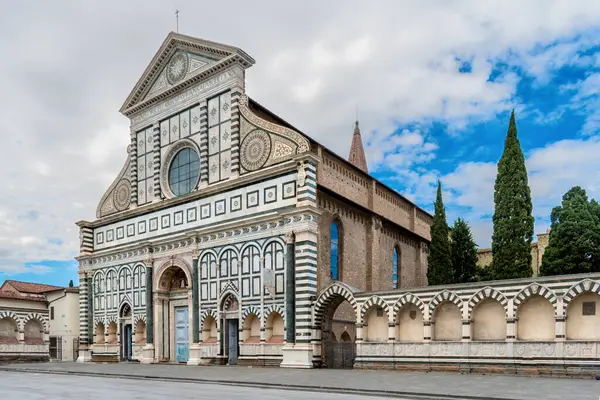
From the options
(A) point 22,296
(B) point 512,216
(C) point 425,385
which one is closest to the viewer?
(C) point 425,385

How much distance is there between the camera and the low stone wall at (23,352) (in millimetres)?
38375

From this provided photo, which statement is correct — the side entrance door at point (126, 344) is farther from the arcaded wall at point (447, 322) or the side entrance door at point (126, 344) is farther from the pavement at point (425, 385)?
the arcaded wall at point (447, 322)

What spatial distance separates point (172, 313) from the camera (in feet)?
110

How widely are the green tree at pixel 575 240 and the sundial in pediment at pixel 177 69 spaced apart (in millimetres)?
24058

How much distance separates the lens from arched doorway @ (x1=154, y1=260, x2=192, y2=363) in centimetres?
3259

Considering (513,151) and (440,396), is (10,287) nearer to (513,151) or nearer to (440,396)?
(513,151)

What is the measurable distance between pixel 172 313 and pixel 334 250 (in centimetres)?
1056

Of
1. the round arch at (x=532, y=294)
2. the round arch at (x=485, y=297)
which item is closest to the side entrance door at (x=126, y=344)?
the round arch at (x=485, y=297)

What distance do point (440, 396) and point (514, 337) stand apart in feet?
28.2

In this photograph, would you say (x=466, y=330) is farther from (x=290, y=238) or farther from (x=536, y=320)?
(x=290, y=238)

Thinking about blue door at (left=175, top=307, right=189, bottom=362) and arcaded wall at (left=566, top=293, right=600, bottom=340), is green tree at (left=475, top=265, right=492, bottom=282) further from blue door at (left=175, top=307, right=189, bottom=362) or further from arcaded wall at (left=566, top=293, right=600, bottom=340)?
blue door at (left=175, top=307, right=189, bottom=362)

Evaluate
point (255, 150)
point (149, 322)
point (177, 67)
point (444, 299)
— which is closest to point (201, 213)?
point (255, 150)

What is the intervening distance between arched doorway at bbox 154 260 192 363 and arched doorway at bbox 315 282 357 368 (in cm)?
870

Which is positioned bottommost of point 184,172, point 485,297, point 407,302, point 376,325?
point 376,325
